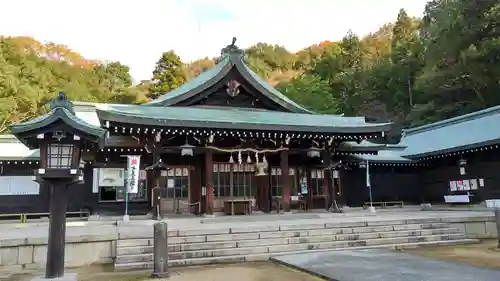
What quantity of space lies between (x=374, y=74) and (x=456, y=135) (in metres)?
24.5

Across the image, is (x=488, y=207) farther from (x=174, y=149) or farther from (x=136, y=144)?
(x=136, y=144)

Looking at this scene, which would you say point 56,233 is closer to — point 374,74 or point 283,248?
point 283,248

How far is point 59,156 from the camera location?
24.6 ft

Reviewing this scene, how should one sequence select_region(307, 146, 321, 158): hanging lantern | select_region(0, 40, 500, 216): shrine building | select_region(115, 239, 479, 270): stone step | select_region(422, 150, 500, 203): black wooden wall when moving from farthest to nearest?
select_region(422, 150, 500, 203): black wooden wall → select_region(307, 146, 321, 158): hanging lantern → select_region(0, 40, 500, 216): shrine building → select_region(115, 239, 479, 270): stone step

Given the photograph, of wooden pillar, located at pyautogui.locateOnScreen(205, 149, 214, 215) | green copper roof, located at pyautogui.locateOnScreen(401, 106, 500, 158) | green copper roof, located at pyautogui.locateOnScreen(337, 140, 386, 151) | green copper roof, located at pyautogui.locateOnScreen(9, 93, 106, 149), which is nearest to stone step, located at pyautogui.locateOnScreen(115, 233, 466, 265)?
green copper roof, located at pyautogui.locateOnScreen(9, 93, 106, 149)

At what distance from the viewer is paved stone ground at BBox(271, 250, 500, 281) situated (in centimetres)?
659

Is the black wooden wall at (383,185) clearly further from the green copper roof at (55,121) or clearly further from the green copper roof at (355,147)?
the green copper roof at (55,121)

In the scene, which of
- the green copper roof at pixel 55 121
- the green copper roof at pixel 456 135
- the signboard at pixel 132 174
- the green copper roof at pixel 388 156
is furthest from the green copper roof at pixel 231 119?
the green copper roof at pixel 55 121

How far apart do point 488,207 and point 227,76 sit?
522 inches

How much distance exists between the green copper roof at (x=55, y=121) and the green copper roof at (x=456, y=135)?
52.1ft

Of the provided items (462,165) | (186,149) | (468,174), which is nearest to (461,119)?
(462,165)

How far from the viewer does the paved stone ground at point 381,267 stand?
6586 millimetres

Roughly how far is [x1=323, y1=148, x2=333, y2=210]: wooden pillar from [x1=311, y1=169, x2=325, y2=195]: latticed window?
2.89ft

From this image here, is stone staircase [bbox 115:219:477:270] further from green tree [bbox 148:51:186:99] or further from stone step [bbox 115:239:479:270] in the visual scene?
green tree [bbox 148:51:186:99]
